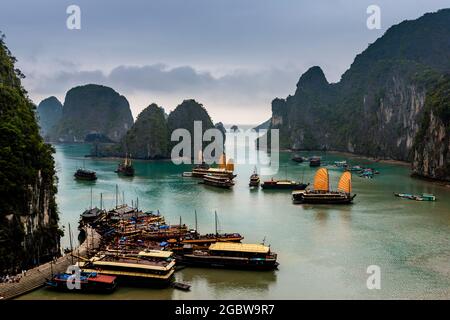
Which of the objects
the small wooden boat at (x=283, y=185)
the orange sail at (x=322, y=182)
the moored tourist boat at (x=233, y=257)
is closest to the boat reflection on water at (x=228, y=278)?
the moored tourist boat at (x=233, y=257)

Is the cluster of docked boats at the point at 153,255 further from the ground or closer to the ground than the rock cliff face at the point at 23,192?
closer to the ground

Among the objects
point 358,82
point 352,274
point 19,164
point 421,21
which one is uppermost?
point 421,21

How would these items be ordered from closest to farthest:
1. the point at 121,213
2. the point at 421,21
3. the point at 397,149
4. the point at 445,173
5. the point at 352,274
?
the point at 352,274 < the point at 121,213 < the point at 445,173 < the point at 397,149 < the point at 421,21

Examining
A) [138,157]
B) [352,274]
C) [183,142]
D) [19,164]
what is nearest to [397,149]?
[183,142]

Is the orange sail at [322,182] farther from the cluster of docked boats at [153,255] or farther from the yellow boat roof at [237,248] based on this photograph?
the yellow boat roof at [237,248]
